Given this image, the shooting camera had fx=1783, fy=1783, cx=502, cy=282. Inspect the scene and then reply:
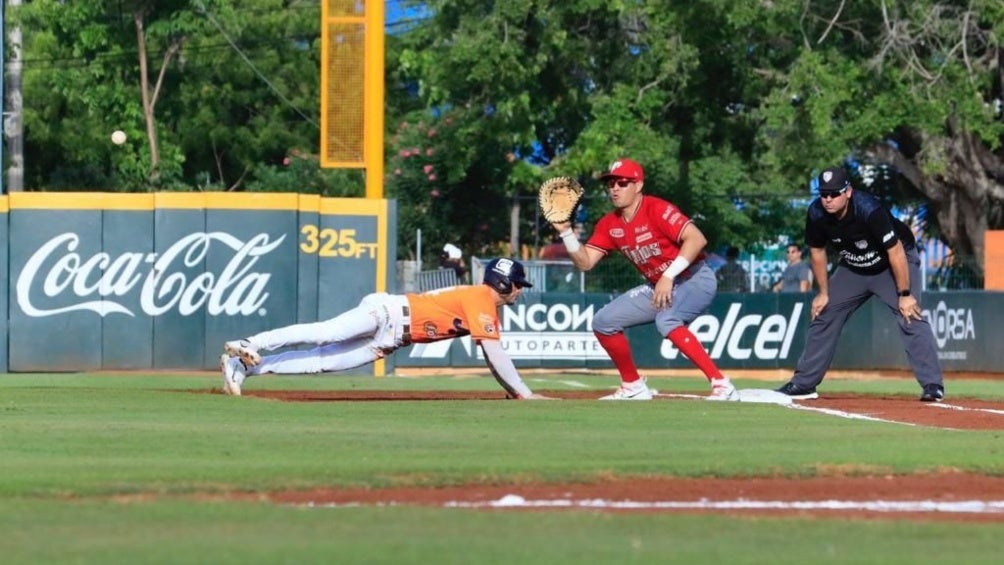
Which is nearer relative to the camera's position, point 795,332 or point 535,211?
point 795,332

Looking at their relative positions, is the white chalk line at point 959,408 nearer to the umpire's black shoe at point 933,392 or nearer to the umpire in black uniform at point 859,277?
the umpire's black shoe at point 933,392

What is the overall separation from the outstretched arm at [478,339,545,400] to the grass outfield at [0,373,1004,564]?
42 cm

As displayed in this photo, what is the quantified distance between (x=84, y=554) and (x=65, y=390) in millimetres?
8822

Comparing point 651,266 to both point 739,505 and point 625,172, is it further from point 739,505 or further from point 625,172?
point 739,505

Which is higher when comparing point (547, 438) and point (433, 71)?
point (433, 71)

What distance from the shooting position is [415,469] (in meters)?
8.09

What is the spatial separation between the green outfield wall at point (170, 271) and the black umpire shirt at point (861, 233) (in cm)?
811

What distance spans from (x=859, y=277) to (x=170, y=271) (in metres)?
9.42

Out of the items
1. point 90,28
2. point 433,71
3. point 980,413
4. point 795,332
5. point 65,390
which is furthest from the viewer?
point 90,28

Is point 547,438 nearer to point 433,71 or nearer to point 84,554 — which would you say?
point 84,554

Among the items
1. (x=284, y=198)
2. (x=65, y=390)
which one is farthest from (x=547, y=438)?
(x=284, y=198)

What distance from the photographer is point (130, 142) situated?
43719 mm

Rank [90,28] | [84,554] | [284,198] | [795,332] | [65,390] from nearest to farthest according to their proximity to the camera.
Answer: [84,554] < [65,390] < [284,198] < [795,332] < [90,28]

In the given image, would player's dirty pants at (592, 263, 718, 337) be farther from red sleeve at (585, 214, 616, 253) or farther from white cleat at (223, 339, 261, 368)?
white cleat at (223, 339, 261, 368)
